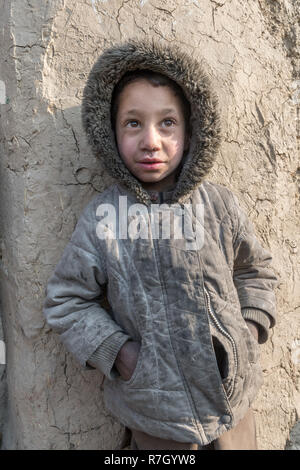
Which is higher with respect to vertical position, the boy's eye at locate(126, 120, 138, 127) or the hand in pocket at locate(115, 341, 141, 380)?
the boy's eye at locate(126, 120, 138, 127)

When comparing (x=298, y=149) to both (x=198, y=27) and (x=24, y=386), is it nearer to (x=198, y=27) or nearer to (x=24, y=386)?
(x=198, y=27)

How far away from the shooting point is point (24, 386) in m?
1.68

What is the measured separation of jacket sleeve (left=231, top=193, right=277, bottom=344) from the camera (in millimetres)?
1498

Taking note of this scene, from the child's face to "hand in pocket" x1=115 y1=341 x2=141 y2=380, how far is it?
0.54m

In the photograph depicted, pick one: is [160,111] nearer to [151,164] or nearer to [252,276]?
[151,164]

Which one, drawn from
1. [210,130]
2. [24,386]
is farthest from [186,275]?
[24,386]

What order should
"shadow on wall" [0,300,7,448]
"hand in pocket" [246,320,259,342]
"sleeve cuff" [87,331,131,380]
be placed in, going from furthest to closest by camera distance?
"shadow on wall" [0,300,7,448]
"hand in pocket" [246,320,259,342]
"sleeve cuff" [87,331,131,380]

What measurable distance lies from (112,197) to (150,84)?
388 mm

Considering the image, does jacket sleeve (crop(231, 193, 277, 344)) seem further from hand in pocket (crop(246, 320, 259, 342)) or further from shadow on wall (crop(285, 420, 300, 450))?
shadow on wall (crop(285, 420, 300, 450))

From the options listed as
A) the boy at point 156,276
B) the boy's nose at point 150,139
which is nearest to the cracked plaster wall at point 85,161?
the boy at point 156,276

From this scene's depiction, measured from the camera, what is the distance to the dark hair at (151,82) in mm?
1348

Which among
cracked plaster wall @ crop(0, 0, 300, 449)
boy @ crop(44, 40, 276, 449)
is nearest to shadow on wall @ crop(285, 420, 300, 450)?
cracked plaster wall @ crop(0, 0, 300, 449)

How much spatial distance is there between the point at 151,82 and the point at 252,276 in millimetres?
765
